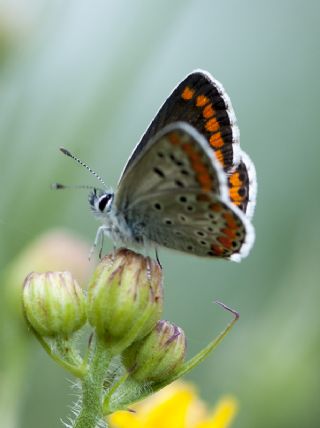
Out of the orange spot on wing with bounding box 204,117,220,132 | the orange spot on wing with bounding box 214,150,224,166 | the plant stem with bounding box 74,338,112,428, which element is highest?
the orange spot on wing with bounding box 204,117,220,132

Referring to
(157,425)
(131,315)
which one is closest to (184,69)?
(157,425)

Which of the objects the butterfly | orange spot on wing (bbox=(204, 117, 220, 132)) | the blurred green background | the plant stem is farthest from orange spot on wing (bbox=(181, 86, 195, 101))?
the blurred green background

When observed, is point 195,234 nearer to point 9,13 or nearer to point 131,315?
point 131,315

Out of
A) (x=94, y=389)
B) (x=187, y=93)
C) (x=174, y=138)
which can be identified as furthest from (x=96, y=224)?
(x=94, y=389)

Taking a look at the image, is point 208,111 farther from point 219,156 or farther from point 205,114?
point 219,156

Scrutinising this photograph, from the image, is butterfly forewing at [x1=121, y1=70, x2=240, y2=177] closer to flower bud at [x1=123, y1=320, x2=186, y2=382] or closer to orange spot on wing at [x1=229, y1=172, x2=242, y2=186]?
orange spot on wing at [x1=229, y1=172, x2=242, y2=186]

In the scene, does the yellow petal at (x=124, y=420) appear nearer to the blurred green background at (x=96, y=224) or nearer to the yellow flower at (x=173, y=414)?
the yellow flower at (x=173, y=414)

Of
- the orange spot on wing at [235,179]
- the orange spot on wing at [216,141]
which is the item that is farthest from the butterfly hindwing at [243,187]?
the orange spot on wing at [216,141]
